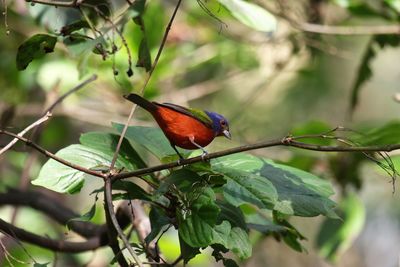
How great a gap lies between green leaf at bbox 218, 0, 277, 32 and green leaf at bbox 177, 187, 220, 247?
0.80 metres

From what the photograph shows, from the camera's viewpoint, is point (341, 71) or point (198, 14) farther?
point (341, 71)

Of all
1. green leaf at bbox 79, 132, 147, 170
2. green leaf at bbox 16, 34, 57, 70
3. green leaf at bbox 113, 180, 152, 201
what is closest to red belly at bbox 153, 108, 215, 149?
green leaf at bbox 79, 132, 147, 170

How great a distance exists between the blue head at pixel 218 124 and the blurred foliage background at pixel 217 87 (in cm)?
25

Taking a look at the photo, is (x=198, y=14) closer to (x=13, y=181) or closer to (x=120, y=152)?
(x=13, y=181)

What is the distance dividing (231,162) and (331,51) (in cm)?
206

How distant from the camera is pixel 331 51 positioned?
3770 mm

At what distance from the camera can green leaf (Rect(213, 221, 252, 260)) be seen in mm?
1598

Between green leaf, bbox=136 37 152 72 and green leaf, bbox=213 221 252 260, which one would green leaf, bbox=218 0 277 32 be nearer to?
green leaf, bbox=136 37 152 72

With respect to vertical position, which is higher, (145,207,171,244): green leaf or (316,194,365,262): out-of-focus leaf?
(145,207,171,244): green leaf

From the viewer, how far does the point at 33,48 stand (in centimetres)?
193

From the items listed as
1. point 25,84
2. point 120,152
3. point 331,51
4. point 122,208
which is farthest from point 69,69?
point 120,152

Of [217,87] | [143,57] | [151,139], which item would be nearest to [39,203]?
[151,139]

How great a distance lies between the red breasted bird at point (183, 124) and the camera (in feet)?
6.45

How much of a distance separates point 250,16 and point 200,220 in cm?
93
